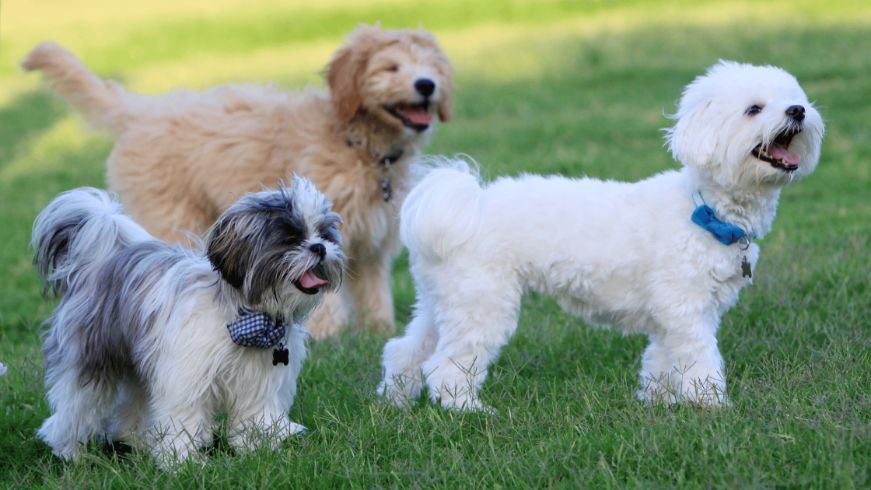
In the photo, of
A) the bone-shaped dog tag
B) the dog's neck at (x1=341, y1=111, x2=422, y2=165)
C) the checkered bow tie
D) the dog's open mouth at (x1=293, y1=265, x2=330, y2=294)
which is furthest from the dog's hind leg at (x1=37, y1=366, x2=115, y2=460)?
the dog's neck at (x1=341, y1=111, x2=422, y2=165)

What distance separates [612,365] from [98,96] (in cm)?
451

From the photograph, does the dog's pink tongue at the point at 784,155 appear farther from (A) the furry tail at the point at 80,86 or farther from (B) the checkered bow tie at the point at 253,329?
(A) the furry tail at the point at 80,86

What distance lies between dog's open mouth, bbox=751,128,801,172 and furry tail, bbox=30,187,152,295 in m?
2.94

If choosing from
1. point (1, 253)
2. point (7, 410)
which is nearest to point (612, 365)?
point (7, 410)

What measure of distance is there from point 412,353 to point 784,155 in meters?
2.11

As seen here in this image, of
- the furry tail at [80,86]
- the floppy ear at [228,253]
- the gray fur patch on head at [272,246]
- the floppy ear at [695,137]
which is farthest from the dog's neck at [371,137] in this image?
the floppy ear at [228,253]

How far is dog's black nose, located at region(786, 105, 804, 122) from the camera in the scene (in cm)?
499

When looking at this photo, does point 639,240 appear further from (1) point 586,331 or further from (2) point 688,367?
(1) point 586,331

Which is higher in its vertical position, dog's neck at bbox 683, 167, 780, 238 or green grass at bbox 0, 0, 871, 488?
dog's neck at bbox 683, 167, 780, 238

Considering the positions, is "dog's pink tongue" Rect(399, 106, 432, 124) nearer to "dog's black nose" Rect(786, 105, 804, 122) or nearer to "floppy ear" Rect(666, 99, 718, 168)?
"floppy ear" Rect(666, 99, 718, 168)

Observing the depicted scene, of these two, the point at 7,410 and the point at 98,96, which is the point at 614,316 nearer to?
the point at 7,410

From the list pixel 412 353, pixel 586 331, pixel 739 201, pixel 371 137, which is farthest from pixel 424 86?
pixel 739 201

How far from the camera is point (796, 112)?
16.4 ft

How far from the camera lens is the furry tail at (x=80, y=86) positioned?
812 cm
